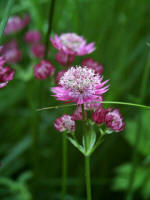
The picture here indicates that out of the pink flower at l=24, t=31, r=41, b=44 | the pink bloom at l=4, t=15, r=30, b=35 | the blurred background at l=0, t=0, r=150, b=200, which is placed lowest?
the blurred background at l=0, t=0, r=150, b=200

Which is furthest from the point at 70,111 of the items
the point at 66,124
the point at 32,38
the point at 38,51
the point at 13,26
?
the point at 66,124

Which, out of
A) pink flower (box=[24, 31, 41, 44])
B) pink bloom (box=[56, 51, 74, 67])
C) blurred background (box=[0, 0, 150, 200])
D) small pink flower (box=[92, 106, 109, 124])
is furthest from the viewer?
pink flower (box=[24, 31, 41, 44])

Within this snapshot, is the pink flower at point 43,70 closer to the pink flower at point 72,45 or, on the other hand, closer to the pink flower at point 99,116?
the pink flower at point 72,45

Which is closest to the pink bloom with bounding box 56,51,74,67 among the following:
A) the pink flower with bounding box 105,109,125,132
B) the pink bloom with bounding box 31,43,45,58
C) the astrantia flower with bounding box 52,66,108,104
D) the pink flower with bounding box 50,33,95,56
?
the pink flower with bounding box 50,33,95,56

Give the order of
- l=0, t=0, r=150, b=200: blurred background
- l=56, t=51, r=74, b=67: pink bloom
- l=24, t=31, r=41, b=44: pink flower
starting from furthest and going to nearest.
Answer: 1. l=24, t=31, r=41, b=44: pink flower
2. l=0, t=0, r=150, b=200: blurred background
3. l=56, t=51, r=74, b=67: pink bloom

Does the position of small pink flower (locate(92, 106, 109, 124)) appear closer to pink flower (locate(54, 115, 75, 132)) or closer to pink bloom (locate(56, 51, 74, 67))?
pink flower (locate(54, 115, 75, 132))

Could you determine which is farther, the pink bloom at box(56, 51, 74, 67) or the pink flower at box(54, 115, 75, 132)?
the pink bloom at box(56, 51, 74, 67)

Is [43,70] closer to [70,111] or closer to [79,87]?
[79,87]

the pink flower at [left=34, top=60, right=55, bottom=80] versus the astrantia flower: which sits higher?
the pink flower at [left=34, top=60, right=55, bottom=80]

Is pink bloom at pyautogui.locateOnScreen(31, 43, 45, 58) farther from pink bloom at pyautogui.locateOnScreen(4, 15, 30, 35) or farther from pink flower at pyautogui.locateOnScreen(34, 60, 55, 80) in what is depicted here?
pink flower at pyautogui.locateOnScreen(34, 60, 55, 80)
